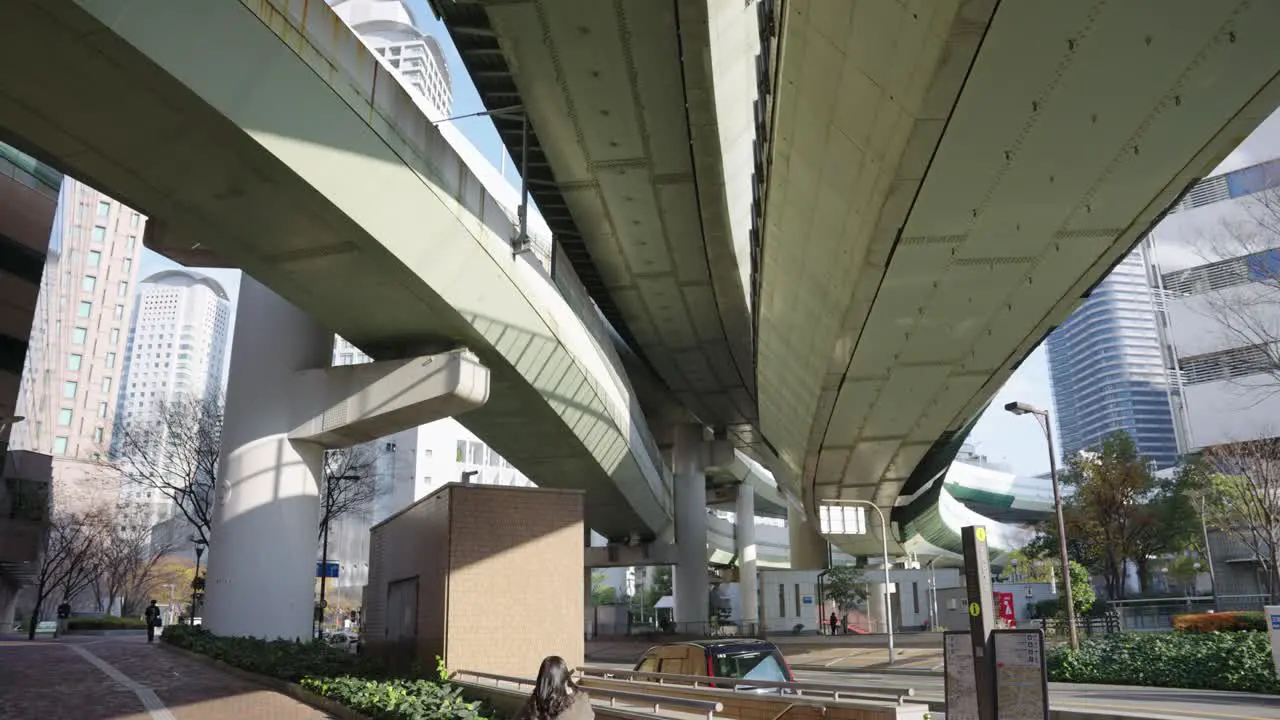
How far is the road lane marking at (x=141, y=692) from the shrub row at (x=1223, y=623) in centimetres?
2467

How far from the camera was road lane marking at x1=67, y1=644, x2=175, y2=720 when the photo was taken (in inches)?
507

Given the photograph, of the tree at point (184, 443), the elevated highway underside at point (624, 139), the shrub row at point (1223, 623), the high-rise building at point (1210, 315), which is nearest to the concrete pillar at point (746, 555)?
the high-rise building at point (1210, 315)

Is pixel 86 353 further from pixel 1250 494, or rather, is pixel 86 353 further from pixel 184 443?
pixel 1250 494

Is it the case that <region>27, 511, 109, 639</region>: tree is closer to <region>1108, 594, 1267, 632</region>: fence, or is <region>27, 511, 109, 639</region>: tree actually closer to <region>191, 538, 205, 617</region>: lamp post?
<region>191, 538, 205, 617</region>: lamp post

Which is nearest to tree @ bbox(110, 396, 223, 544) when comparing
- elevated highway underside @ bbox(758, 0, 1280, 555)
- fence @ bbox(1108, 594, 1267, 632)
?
elevated highway underside @ bbox(758, 0, 1280, 555)

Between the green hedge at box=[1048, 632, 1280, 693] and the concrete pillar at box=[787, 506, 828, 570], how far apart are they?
3870 cm

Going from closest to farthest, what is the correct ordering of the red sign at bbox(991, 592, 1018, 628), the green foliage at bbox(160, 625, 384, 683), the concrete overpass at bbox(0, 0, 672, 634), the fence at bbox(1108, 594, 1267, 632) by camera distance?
the concrete overpass at bbox(0, 0, 672, 634), the green foliage at bbox(160, 625, 384, 683), the red sign at bbox(991, 592, 1018, 628), the fence at bbox(1108, 594, 1267, 632)

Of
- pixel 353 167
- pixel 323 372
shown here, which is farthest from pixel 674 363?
pixel 353 167

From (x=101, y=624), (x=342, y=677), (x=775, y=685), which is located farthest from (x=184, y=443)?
(x=775, y=685)

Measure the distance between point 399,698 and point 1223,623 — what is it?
24.3 meters

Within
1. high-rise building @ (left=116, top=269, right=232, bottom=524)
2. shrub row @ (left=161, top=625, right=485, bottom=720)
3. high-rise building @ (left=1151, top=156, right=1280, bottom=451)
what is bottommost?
shrub row @ (left=161, top=625, right=485, bottom=720)

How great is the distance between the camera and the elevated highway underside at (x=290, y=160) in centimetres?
1063

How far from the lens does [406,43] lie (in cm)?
15725

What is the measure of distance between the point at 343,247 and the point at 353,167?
176 centimetres
